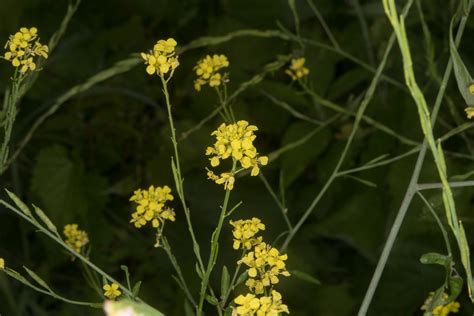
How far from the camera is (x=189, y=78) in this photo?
890mm

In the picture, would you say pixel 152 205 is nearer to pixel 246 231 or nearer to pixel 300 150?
pixel 246 231

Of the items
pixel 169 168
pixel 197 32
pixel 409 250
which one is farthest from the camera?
pixel 197 32

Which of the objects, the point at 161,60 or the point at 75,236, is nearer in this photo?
the point at 161,60

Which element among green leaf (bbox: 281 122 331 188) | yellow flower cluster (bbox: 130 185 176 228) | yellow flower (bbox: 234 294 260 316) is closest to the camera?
yellow flower (bbox: 234 294 260 316)

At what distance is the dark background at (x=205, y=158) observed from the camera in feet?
2.51

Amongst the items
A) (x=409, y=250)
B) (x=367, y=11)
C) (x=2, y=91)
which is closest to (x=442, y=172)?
(x=409, y=250)

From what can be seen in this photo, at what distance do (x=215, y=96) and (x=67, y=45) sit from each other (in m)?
0.22

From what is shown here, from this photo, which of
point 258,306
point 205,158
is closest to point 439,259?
point 258,306

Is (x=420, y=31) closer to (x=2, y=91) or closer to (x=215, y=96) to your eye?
(x=215, y=96)

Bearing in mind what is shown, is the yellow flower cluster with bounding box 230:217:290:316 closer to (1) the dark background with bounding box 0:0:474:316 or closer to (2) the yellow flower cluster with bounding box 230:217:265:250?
(2) the yellow flower cluster with bounding box 230:217:265:250

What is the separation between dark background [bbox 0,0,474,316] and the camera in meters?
0.76

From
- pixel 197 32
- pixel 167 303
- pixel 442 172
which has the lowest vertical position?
pixel 442 172

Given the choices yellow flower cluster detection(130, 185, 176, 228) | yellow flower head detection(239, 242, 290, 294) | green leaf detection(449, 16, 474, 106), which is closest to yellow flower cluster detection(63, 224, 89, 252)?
yellow flower cluster detection(130, 185, 176, 228)

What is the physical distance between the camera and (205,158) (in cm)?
84
